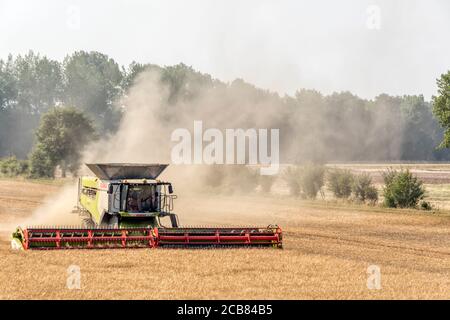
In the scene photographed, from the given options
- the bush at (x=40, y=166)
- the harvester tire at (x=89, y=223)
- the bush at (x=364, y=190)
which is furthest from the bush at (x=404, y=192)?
the bush at (x=40, y=166)

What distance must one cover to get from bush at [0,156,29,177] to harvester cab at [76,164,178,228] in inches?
2042

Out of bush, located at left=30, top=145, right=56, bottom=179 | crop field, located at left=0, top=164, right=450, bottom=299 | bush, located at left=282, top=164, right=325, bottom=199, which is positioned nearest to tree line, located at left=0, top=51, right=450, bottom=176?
bush, located at left=30, top=145, right=56, bottom=179

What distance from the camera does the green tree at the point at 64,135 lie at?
64.2 m

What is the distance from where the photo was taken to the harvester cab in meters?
23.7

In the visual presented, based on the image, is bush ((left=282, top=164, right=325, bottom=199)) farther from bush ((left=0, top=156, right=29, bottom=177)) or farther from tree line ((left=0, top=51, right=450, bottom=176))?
tree line ((left=0, top=51, right=450, bottom=176))

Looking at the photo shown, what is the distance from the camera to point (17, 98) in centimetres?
13762

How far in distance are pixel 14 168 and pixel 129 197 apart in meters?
55.1

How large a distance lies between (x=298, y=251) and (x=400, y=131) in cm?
13097

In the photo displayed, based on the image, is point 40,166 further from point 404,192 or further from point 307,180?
point 404,192

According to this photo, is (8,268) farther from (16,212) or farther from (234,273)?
(16,212)

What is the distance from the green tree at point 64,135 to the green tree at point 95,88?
189 ft

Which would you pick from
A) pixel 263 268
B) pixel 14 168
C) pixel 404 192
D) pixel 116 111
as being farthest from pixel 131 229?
pixel 116 111

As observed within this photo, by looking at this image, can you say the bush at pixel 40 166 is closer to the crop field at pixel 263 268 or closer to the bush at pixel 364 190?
the bush at pixel 364 190

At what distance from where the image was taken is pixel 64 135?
63844mm
